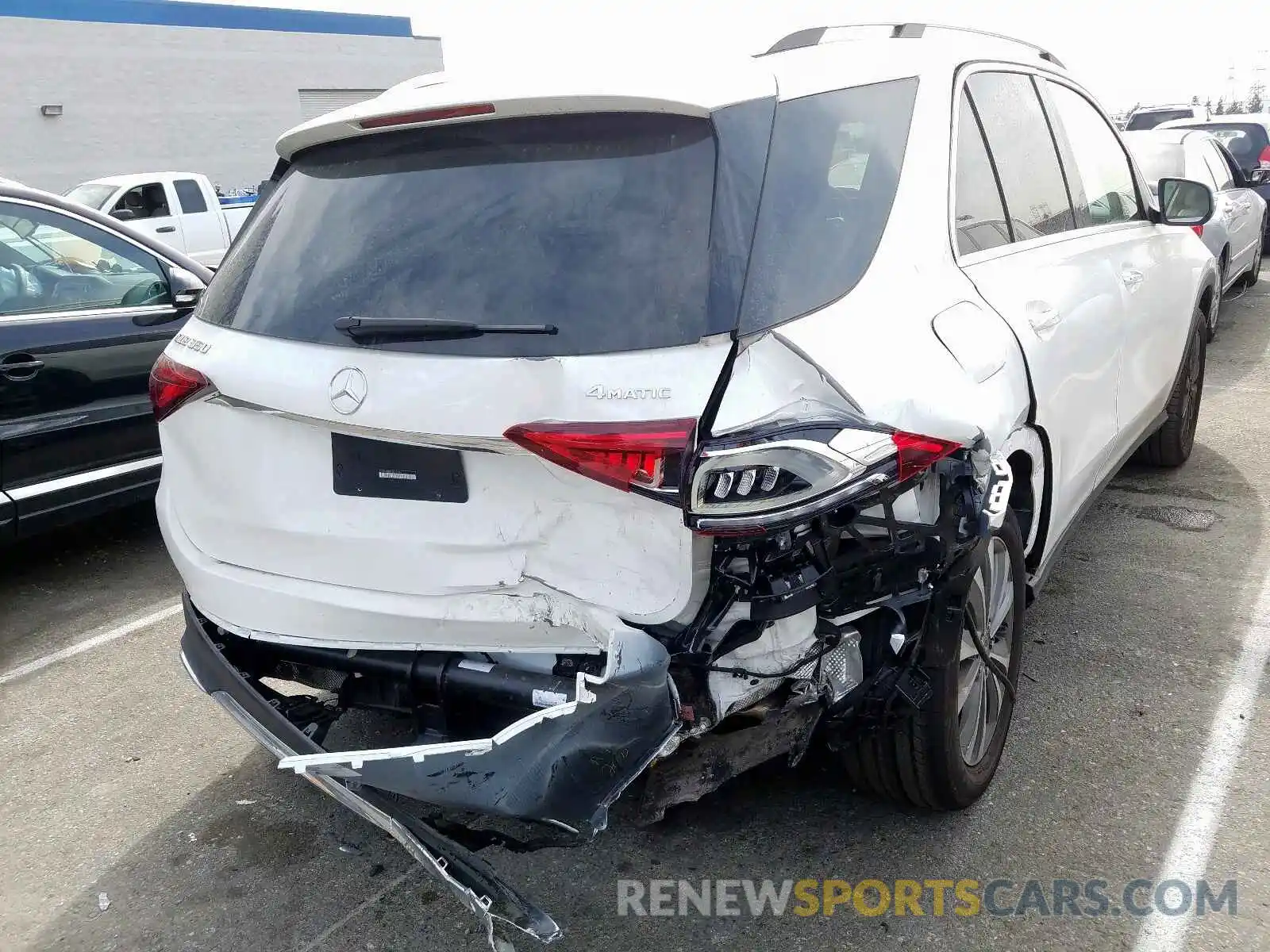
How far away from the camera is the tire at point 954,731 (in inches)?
101

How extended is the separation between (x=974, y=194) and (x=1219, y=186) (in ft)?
27.3

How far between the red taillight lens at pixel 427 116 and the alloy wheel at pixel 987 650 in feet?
5.10

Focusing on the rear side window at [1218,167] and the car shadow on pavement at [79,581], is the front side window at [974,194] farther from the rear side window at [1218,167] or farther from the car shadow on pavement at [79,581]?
the rear side window at [1218,167]

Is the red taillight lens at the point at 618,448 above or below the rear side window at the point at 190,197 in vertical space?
above

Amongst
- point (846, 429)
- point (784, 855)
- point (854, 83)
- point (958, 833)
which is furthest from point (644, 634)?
point (854, 83)

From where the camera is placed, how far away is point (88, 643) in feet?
14.4

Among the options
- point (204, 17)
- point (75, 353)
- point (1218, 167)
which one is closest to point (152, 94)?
point (204, 17)

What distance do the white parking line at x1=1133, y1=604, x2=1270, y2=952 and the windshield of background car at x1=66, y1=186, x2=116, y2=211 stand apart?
15.2 m

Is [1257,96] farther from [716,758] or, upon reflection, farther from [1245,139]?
[716,758]

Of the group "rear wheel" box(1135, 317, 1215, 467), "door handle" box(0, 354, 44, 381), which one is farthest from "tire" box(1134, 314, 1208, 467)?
"door handle" box(0, 354, 44, 381)

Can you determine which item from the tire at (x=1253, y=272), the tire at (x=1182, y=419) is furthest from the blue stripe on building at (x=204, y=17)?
the tire at (x=1182, y=419)

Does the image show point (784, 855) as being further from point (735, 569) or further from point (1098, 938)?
→ point (735, 569)

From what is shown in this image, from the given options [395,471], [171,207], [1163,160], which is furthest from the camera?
[171,207]

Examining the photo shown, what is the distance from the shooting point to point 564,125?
2.42m
